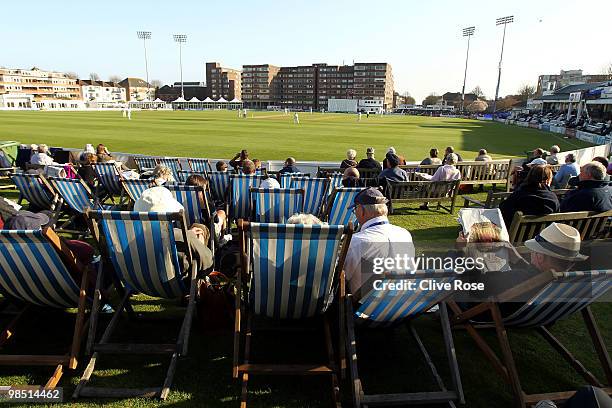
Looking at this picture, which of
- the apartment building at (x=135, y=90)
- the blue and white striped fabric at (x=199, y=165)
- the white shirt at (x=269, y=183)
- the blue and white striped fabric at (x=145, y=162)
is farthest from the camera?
the apartment building at (x=135, y=90)

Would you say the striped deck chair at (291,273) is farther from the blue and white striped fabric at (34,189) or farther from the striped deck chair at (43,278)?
the blue and white striped fabric at (34,189)

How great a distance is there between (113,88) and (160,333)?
161 m

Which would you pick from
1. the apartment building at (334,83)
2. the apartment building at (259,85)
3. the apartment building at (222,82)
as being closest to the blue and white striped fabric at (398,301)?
the apartment building at (334,83)

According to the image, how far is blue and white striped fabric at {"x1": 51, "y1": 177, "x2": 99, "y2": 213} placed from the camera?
5.77 meters

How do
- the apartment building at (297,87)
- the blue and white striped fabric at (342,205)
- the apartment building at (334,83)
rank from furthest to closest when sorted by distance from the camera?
1. the apartment building at (297,87)
2. the apartment building at (334,83)
3. the blue and white striped fabric at (342,205)

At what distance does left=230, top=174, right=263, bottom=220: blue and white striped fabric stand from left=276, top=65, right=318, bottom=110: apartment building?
446ft

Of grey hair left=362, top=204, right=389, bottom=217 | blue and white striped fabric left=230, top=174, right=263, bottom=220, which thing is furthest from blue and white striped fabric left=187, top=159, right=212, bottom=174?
grey hair left=362, top=204, right=389, bottom=217

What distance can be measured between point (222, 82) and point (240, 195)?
152m

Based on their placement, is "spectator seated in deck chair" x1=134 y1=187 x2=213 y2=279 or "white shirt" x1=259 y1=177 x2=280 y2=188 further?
"white shirt" x1=259 y1=177 x2=280 y2=188

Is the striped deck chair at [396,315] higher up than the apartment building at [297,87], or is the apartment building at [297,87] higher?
the apartment building at [297,87]

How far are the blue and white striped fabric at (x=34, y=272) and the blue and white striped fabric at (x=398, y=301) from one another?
2087 millimetres

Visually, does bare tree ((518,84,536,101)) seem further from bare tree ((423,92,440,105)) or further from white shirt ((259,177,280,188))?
A: white shirt ((259,177,280,188))

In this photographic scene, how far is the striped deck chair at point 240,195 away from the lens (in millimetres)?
5867

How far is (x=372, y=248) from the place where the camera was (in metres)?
2.75
